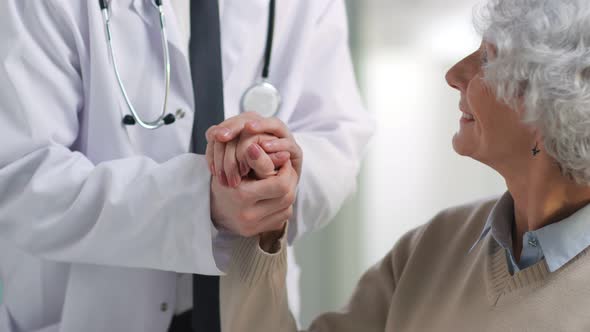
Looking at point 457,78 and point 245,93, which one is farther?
point 245,93

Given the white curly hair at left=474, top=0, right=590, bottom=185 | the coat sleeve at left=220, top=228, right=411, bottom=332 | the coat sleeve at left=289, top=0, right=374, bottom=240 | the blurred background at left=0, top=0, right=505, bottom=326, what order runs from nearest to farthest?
the white curly hair at left=474, top=0, right=590, bottom=185
the coat sleeve at left=220, top=228, right=411, bottom=332
the coat sleeve at left=289, top=0, right=374, bottom=240
the blurred background at left=0, top=0, right=505, bottom=326

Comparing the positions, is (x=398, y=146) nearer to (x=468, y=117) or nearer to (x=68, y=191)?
(x=468, y=117)

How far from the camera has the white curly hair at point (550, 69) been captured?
1028mm

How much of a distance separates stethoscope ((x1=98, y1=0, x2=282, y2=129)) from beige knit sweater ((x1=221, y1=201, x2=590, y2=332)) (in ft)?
0.85

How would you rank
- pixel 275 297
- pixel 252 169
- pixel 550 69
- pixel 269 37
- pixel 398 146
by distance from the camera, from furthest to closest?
1. pixel 398 146
2. pixel 269 37
3. pixel 275 297
4. pixel 252 169
5. pixel 550 69

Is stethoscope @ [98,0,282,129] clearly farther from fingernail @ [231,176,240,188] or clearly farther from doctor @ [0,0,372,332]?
fingernail @ [231,176,240,188]

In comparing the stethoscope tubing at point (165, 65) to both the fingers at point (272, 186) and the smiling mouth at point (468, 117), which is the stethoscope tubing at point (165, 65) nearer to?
the fingers at point (272, 186)

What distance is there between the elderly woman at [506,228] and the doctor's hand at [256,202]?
77 mm

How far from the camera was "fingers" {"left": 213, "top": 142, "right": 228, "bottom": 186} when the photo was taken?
1.14 m

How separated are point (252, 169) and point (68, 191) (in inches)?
12.2

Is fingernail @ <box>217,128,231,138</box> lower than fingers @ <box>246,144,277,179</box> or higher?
higher

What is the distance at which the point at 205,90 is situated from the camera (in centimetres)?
132

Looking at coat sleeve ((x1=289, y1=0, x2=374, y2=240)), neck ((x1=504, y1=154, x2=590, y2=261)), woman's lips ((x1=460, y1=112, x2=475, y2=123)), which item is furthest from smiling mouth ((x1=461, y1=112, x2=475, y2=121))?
coat sleeve ((x1=289, y1=0, x2=374, y2=240))

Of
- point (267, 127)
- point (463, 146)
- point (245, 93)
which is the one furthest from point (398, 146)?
point (267, 127)
